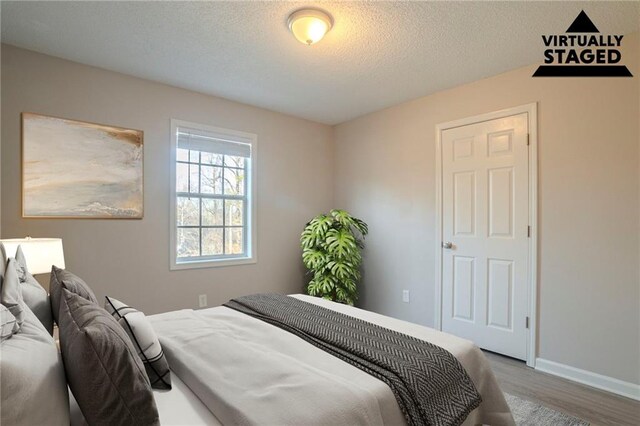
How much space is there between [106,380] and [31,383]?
0.15m

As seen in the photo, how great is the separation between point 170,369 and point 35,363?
23.5 inches

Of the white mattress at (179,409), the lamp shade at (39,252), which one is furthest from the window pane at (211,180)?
the white mattress at (179,409)

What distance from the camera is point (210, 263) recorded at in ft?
11.6

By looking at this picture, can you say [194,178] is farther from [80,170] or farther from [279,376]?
[279,376]

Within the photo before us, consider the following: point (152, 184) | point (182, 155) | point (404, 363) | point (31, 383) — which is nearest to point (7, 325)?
point (31, 383)

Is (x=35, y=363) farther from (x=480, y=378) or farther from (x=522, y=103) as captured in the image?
(x=522, y=103)

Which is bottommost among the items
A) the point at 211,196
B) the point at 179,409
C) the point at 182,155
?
the point at 179,409

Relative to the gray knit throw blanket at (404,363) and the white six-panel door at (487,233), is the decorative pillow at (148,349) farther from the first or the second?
the white six-panel door at (487,233)

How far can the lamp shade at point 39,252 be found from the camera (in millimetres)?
1955

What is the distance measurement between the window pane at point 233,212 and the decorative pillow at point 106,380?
287 cm

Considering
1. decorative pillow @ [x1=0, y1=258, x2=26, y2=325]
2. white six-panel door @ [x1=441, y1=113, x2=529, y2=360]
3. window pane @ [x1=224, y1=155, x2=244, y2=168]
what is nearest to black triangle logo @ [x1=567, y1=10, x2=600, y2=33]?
white six-panel door @ [x1=441, y1=113, x2=529, y2=360]

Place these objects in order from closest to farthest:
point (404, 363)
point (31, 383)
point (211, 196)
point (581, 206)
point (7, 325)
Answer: point (31, 383) < point (7, 325) < point (404, 363) < point (581, 206) < point (211, 196)

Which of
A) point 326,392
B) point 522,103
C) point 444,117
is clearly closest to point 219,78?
point 444,117

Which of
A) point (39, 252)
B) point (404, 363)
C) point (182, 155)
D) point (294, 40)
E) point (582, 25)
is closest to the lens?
point (404, 363)
